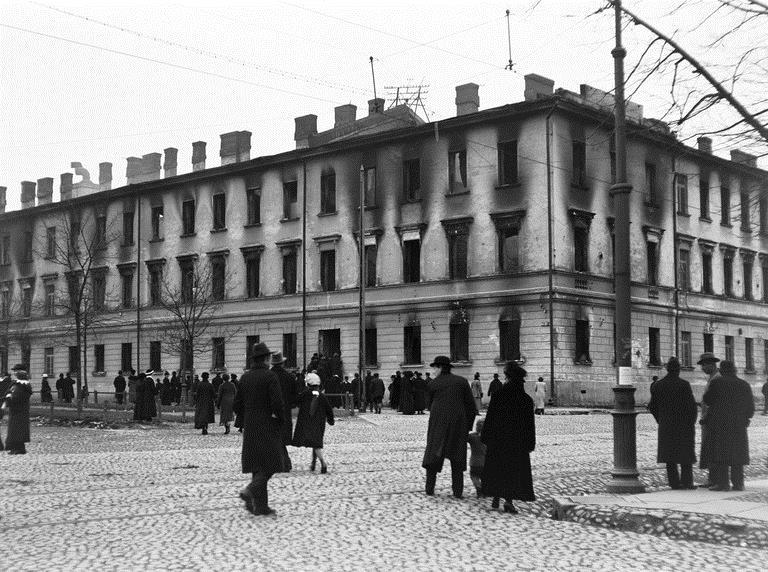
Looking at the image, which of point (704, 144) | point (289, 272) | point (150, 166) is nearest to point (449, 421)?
point (704, 144)

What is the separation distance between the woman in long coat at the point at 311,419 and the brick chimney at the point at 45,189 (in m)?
60.5

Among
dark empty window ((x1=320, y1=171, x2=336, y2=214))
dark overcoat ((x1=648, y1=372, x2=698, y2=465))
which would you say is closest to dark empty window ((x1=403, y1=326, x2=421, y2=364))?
dark empty window ((x1=320, y1=171, x2=336, y2=214))

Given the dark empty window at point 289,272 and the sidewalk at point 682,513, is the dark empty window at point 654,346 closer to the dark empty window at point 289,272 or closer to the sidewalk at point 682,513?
the dark empty window at point 289,272

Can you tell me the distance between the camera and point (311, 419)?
15453mm

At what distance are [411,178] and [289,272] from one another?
27.2ft

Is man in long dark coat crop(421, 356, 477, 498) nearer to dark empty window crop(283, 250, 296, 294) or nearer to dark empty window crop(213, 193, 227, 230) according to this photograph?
dark empty window crop(283, 250, 296, 294)

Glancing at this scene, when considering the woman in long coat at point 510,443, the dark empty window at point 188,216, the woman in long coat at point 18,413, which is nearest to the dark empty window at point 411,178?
the dark empty window at point 188,216

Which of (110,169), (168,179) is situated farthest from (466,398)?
(110,169)

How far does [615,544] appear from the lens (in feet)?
30.7

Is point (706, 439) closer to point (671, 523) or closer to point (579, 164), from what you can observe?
point (671, 523)

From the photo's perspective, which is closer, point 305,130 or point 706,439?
point 706,439

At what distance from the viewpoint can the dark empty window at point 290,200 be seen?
52094 mm

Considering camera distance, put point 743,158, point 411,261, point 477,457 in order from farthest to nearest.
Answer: point 411,261
point 743,158
point 477,457

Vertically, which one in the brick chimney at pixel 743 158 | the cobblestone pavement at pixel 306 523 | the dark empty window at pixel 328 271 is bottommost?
the cobblestone pavement at pixel 306 523
